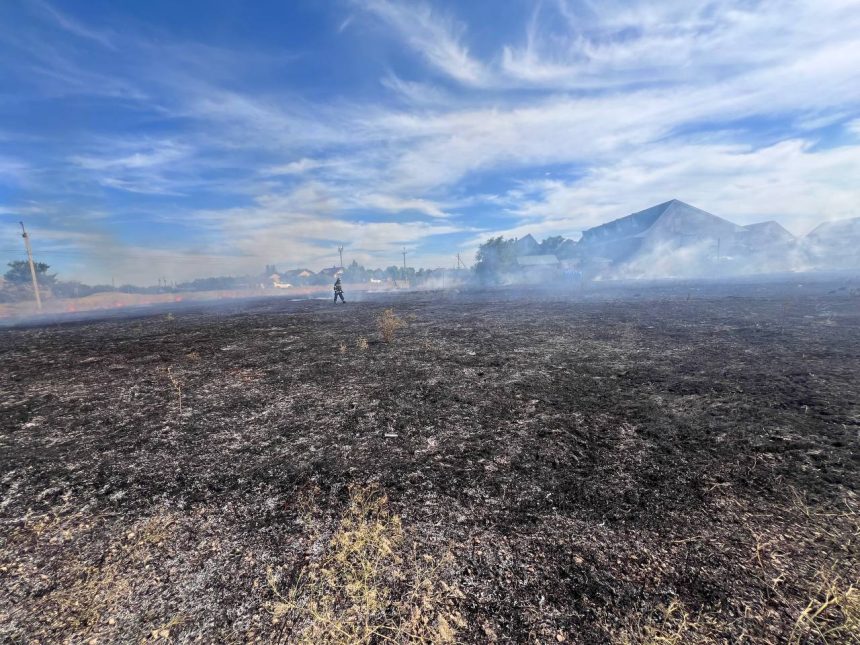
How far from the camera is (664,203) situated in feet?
355

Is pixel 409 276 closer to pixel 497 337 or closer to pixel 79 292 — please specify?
pixel 79 292

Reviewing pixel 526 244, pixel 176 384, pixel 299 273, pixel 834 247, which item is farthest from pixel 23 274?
pixel 834 247

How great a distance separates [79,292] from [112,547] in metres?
83.5

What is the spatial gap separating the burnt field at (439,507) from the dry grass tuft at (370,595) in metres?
0.02

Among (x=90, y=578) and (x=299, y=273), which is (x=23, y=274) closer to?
(x=299, y=273)

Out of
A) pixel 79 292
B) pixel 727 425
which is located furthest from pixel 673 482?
pixel 79 292

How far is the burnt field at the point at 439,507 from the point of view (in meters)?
2.34

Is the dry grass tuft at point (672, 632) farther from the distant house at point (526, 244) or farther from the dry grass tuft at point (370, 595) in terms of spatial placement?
the distant house at point (526, 244)

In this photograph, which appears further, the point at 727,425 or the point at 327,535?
the point at 727,425

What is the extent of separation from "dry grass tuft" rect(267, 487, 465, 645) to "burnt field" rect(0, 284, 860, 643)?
0.6 inches

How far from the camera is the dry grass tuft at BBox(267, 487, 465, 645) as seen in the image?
2.22 metres

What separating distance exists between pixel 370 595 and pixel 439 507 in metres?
1.15

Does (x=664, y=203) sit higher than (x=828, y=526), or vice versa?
(x=664, y=203)

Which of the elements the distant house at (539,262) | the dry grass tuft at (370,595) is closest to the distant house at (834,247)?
the distant house at (539,262)
